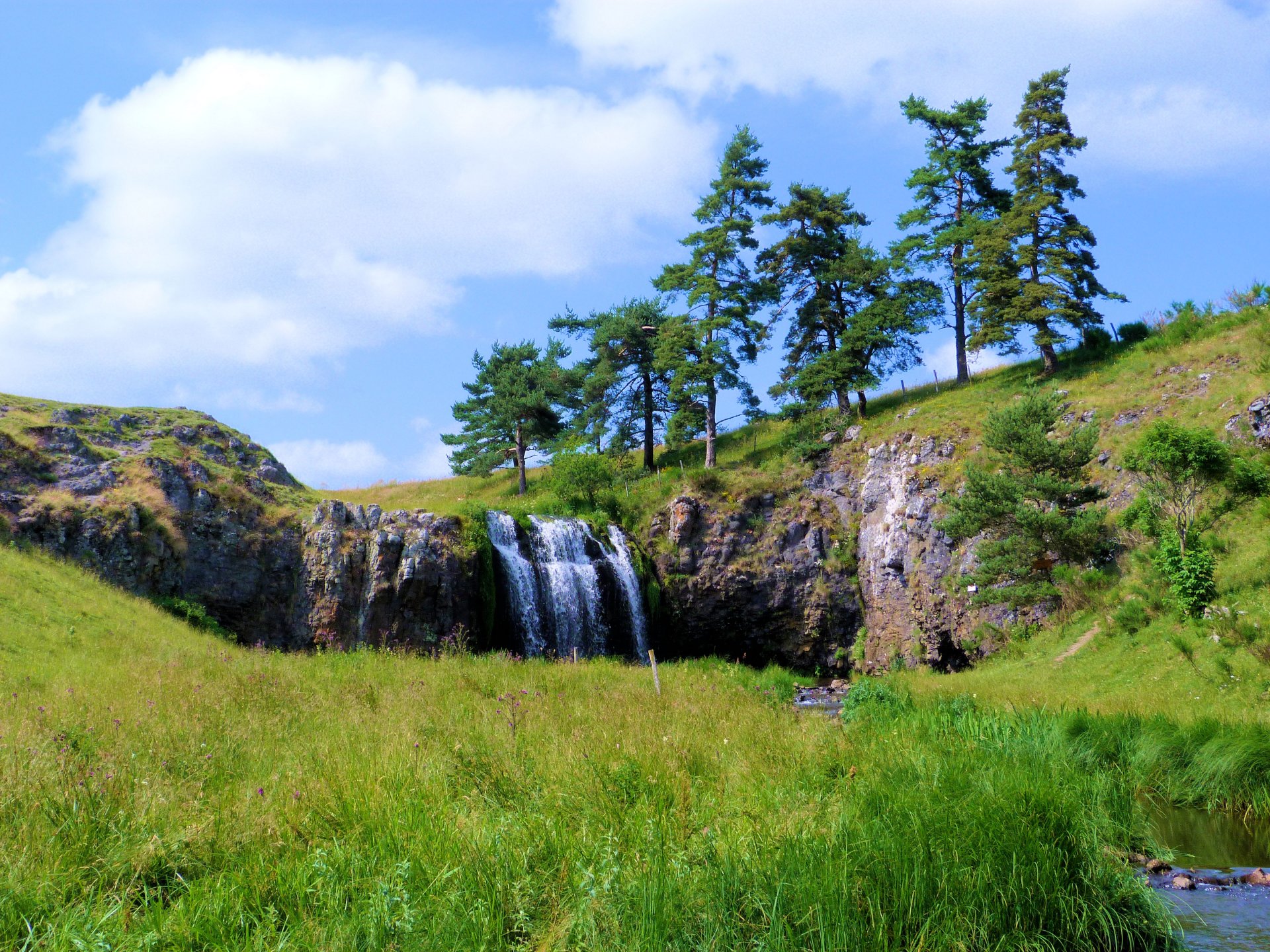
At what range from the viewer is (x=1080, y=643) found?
19641mm

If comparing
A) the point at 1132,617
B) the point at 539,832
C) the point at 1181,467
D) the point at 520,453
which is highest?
the point at 520,453

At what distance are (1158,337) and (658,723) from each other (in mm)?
31089

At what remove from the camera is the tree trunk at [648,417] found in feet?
130

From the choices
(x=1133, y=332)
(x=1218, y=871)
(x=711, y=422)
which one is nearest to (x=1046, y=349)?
(x=1133, y=332)

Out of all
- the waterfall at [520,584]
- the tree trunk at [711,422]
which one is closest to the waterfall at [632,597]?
the waterfall at [520,584]

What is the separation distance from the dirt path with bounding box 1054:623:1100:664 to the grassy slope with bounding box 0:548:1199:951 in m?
11.8

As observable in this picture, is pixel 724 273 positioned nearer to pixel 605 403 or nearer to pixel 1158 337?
pixel 605 403

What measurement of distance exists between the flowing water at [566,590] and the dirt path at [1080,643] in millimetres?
13145

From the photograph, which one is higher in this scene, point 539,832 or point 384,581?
point 384,581

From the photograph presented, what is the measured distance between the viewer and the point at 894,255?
38.9 m

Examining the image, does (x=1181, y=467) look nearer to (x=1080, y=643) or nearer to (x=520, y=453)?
(x=1080, y=643)

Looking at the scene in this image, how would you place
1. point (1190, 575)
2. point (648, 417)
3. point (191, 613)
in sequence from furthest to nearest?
point (648, 417), point (191, 613), point (1190, 575)

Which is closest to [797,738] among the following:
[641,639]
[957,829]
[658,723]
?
[658,723]

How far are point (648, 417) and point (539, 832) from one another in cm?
3474
